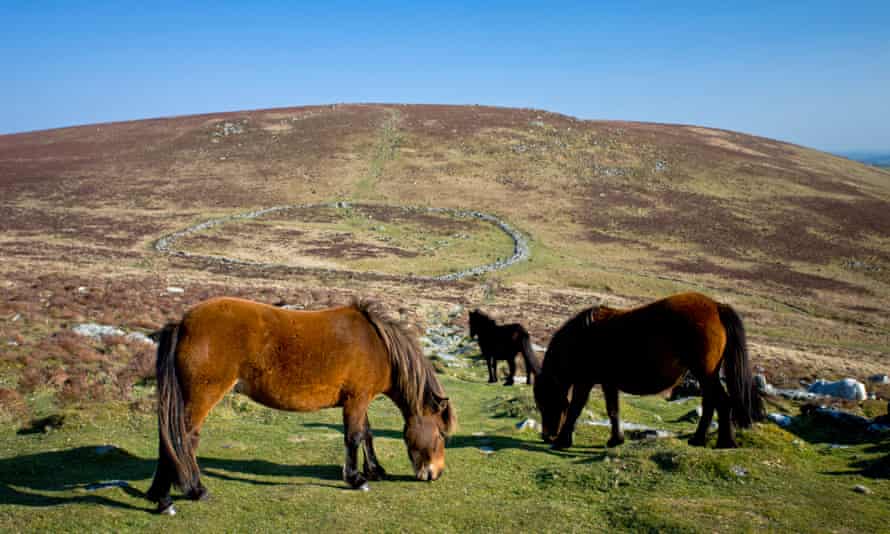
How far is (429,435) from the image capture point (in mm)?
7703

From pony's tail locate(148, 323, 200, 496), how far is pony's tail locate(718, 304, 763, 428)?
7589 mm

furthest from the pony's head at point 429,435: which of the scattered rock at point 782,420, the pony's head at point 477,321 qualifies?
the pony's head at point 477,321

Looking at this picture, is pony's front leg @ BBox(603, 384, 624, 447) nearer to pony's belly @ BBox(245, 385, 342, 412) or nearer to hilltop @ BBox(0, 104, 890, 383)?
pony's belly @ BBox(245, 385, 342, 412)

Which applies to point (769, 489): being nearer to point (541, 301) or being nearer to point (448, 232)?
point (541, 301)

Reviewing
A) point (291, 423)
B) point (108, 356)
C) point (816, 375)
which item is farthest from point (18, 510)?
point (816, 375)

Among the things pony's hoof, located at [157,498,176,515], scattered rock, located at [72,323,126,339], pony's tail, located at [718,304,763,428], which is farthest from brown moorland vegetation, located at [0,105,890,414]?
pony's tail, located at [718,304,763,428]

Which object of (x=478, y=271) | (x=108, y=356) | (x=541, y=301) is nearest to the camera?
(x=108, y=356)

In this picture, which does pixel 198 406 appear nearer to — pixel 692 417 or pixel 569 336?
pixel 569 336

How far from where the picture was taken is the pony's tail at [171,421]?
6539mm

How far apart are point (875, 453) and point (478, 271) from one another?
35.8m

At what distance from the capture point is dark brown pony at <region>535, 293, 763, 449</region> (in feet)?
29.1

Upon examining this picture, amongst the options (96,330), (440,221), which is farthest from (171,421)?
(440,221)

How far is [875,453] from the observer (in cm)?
937

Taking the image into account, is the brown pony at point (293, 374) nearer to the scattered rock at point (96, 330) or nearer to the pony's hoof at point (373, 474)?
the pony's hoof at point (373, 474)
